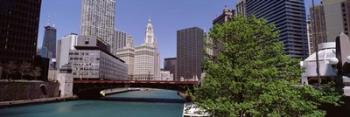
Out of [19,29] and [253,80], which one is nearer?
[253,80]

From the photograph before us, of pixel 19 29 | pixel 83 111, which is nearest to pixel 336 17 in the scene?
pixel 83 111

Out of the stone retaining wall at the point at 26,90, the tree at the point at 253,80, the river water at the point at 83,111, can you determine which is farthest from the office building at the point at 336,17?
the tree at the point at 253,80

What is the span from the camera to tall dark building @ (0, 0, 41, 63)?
404 feet

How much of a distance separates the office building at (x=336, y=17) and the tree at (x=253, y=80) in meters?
168

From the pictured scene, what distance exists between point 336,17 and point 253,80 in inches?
7380

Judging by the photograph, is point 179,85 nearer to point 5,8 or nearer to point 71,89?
point 71,89

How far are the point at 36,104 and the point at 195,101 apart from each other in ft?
234

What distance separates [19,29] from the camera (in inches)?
5113

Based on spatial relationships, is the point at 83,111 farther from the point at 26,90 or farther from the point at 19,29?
the point at 19,29

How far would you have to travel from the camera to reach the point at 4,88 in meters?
71.9

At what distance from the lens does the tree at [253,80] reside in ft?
46.4

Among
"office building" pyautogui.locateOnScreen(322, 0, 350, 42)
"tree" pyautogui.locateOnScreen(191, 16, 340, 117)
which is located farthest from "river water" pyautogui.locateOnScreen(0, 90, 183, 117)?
"office building" pyautogui.locateOnScreen(322, 0, 350, 42)

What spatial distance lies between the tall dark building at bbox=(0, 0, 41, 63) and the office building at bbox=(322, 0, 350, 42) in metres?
170

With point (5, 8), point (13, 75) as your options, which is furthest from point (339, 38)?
point (5, 8)
